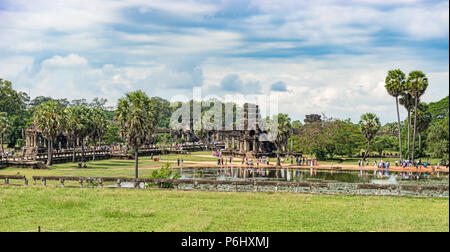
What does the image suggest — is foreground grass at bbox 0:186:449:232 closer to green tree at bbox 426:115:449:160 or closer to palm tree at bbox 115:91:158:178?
palm tree at bbox 115:91:158:178

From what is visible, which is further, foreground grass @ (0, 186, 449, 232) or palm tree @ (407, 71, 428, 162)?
palm tree @ (407, 71, 428, 162)

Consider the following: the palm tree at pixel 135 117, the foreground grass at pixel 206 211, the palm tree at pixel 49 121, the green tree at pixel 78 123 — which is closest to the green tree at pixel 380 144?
the green tree at pixel 78 123

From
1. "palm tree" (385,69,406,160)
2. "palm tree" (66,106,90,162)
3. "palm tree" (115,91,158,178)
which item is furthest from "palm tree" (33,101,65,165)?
"palm tree" (385,69,406,160)

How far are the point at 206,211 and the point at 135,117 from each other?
25.1 meters

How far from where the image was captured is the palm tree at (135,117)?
166 ft

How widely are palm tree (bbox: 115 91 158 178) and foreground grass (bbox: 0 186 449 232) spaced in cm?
1449

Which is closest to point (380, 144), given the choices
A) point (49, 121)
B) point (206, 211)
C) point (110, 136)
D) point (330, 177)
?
point (330, 177)

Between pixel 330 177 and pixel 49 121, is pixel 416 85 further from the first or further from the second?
pixel 49 121

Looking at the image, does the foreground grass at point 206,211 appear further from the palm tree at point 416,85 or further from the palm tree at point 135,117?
the palm tree at point 416,85

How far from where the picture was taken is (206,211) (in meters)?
28.1

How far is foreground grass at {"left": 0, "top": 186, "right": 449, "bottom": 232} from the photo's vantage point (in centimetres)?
2383

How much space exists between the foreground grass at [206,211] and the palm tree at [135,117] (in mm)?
14489

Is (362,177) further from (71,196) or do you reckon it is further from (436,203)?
(71,196)

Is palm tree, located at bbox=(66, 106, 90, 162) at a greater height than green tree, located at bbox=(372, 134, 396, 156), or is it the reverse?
palm tree, located at bbox=(66, 106, 90, 162)
